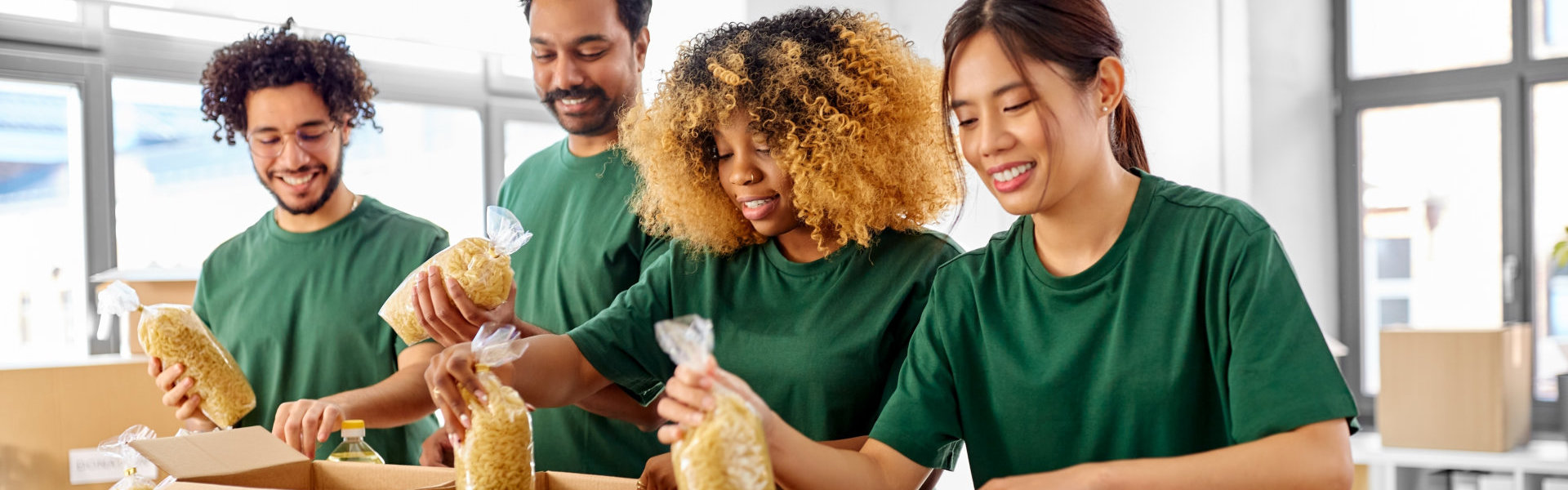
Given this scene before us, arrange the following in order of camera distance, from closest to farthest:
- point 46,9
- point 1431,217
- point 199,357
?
1. point 199,357
2. point 46,9
3. point 1431,217

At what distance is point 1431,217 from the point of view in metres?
4.05

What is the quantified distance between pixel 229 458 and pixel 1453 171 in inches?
157

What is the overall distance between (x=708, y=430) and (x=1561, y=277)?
3.91 meters

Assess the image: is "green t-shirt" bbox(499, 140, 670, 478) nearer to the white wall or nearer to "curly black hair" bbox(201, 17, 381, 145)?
"curly black hair" bbox(201, 17, 381, 145)

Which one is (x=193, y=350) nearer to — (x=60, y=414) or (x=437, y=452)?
(x=437, y=452)

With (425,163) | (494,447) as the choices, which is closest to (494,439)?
(494,447)

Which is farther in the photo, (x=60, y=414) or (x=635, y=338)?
(x=60, y=414)

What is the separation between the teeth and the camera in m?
1.11

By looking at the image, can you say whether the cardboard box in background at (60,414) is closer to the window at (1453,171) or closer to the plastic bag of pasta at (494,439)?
the plastic bag of pasta at (494,439)

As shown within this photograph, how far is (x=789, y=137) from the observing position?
1.35 meters

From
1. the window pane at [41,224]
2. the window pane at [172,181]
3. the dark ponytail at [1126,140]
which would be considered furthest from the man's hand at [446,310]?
the window pane at [41,224]

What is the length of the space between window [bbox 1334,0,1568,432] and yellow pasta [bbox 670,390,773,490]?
3360 millimetres

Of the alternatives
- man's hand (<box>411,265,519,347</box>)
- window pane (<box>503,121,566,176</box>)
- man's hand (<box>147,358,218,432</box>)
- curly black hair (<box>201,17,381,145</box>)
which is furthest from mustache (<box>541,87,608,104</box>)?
window pane (<box>503,121,566,176</box>)

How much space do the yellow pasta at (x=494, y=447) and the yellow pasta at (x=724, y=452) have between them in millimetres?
246
